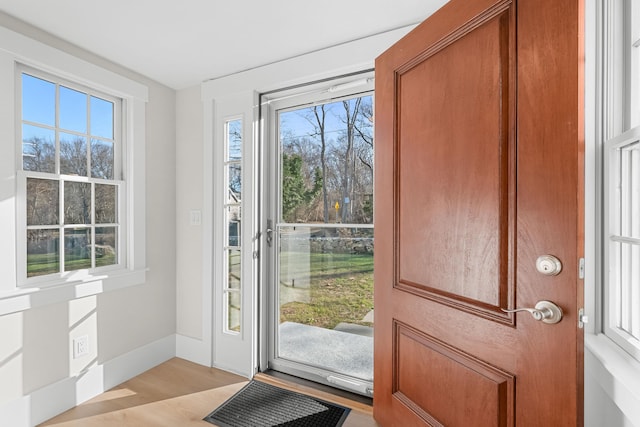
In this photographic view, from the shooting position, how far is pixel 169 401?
2078 millimetres

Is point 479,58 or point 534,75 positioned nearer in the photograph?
point 534,75

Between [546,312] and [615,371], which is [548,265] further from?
[615,371]

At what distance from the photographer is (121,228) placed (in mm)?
2432

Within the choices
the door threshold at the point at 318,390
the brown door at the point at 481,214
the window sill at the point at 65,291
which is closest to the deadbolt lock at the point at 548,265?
the brown door at the point at 481,214

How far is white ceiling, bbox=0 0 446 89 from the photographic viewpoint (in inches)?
65.7

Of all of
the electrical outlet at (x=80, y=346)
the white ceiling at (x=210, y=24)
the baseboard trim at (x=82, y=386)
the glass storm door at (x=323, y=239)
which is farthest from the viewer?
the glass storm door at (x=323, y=239)

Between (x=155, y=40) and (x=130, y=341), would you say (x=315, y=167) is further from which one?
(x=130, y=341)

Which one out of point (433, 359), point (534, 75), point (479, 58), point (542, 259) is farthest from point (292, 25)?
point (433, 359)

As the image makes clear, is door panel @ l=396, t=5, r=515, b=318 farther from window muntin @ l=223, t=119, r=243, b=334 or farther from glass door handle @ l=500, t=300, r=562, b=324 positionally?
window muntin @ l=223, t=119, r=243, b=334

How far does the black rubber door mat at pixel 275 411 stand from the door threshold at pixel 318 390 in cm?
5

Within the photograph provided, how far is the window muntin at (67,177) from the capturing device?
190 cm

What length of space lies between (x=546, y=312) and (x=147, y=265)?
254 cm

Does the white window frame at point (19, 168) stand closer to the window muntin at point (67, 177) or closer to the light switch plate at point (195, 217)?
the window muntin at point (67, 177)

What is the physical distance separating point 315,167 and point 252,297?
105cm
